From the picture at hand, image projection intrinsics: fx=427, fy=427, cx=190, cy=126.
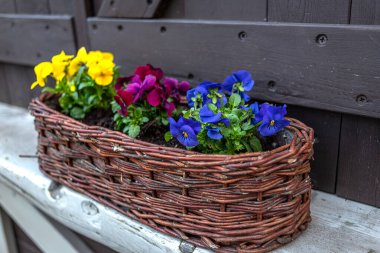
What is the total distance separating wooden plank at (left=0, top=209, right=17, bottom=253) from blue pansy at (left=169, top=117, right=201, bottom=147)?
4.19 feet

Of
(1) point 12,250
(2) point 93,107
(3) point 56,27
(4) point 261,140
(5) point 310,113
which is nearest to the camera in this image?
(4) point 261,140

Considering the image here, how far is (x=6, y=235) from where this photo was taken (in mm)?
1919

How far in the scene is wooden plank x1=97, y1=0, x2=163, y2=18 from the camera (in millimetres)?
1288

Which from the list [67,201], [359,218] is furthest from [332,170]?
[67,201]

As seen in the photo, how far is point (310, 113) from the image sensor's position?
3.55 ft

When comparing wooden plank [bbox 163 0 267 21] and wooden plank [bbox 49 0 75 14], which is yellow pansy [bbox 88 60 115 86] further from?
wooden plank [bbox 49 0 75 14]

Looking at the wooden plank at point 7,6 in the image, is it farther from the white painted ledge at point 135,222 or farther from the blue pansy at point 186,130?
the blue pansy at point 186,130

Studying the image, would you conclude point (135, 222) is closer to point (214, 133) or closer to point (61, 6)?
point (214, 133)

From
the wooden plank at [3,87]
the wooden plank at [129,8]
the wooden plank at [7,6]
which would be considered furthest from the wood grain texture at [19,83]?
the wooden plank at [129,8]

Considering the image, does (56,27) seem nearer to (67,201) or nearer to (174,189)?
(67,201)

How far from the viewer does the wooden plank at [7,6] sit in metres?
1.82

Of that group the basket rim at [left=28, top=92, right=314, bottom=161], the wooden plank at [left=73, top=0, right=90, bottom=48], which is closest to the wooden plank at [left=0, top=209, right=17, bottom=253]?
the wooden plank at [left=73, top=0, right=90, bottom=48]

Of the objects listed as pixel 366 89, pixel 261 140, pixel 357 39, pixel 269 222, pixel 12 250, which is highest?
pixel 357 39

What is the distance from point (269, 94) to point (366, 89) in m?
0.25
